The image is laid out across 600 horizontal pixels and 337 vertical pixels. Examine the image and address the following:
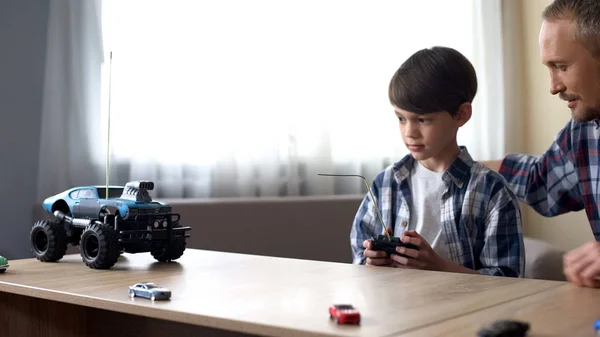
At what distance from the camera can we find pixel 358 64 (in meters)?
3.04

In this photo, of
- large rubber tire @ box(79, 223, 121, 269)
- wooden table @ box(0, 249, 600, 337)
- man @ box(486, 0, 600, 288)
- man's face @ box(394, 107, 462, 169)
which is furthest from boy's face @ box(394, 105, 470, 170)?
large rubber tire @ box(79, 223, 121, 269)

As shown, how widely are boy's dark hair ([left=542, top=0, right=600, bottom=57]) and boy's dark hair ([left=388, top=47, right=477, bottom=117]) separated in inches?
13.4

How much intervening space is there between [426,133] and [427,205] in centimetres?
17

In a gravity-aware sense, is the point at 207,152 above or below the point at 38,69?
below

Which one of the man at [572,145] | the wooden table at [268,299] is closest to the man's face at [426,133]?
the man at [572,145]

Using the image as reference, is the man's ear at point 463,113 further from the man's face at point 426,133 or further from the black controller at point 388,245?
the black controller at point 388,245

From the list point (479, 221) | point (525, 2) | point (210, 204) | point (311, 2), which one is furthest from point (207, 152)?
point (525, 2)

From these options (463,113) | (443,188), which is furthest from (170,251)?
(463,113)

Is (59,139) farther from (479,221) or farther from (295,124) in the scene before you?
(479,221)

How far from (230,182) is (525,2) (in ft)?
6.40

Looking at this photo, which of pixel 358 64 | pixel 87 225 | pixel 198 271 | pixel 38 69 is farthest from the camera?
pixel 358 64

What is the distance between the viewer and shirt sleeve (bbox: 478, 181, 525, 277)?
63.2 inches

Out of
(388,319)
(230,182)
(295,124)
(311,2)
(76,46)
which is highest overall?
(311,2)

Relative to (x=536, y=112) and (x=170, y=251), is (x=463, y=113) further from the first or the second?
(x=536, y=112)
